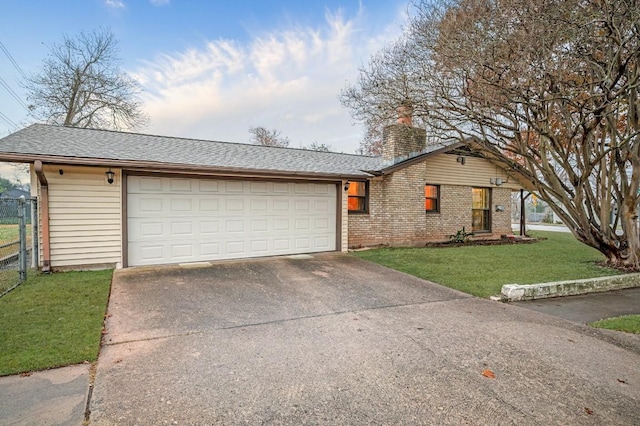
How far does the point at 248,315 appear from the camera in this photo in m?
4.63

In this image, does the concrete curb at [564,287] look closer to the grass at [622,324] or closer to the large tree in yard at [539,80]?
the grass at [622,324]

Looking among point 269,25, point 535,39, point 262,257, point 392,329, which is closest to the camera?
point 392,329

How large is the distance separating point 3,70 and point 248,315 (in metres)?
20.3

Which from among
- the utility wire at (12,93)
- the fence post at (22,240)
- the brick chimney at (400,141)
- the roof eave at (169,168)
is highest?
the utility wire at (12,93)

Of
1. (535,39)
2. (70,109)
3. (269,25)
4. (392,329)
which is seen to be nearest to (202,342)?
(392,329)

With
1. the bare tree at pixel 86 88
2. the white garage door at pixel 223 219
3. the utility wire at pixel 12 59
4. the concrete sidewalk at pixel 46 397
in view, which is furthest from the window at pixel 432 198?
the utility wire at pixel 12 59

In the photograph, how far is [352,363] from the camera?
322 centimetres

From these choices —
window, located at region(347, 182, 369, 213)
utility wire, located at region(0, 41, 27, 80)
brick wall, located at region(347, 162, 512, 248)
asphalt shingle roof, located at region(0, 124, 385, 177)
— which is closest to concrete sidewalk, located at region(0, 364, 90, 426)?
asphalt shingle roof, located at region(0, 124, 385, 177)

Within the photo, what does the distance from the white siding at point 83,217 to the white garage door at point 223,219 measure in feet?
1.08

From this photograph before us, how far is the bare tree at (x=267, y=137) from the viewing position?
30.9 meters

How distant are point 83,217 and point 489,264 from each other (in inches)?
378

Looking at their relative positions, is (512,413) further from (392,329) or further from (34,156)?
(34,156)

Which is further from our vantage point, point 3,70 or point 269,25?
point 3,70

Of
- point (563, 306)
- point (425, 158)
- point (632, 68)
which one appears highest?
point (632, 68)
